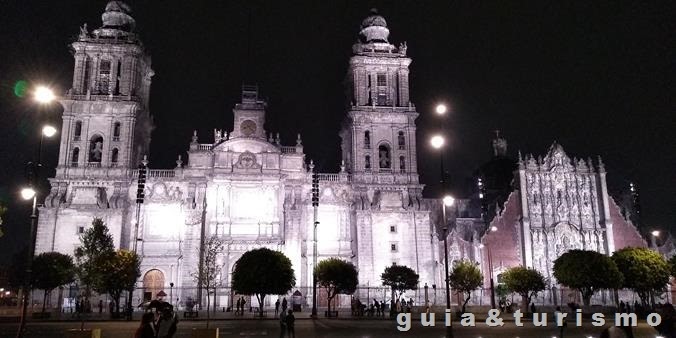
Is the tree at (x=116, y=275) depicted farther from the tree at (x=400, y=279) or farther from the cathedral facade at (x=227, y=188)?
the tree at (x=400, y=279)

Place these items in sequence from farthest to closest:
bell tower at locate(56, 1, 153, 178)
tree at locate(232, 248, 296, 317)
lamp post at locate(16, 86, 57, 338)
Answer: bell tower at locate(56, 1, 153, 178) → tree at locate(232, 248, 296, 317) → lamp post at locate(16, 86, 57, 338)

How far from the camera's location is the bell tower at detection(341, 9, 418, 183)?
228 feet

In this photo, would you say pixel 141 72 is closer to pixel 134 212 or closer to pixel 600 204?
pixel 134 212

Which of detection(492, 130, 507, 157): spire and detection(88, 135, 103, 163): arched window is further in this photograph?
detection(492, 130, 507, 157): spire

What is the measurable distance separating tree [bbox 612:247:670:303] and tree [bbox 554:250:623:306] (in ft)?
7.91

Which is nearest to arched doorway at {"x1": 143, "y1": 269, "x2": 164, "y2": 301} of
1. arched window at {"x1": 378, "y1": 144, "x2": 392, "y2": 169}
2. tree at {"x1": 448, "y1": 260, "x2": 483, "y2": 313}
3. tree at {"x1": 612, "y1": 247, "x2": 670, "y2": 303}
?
arched window at {"x1": 378, "y1": 144, "x2": 392, "y2": 169}

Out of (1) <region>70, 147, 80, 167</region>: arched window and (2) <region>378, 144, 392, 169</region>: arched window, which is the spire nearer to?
(2) <region>378, 144, 392, 169</region>: arched window

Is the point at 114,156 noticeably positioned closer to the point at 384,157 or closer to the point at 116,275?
the point at 116,275

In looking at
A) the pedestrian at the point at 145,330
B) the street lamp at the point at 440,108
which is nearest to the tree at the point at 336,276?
the street lamp at the point at 440,108

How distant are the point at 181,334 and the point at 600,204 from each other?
5835cm

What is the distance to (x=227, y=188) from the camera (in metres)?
65.1

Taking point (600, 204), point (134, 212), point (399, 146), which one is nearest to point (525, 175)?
point (600, 204)

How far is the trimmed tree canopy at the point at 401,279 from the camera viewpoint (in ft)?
185

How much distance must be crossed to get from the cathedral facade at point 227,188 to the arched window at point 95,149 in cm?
14
